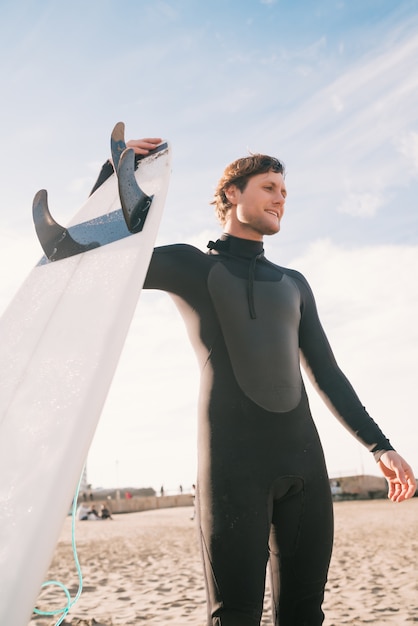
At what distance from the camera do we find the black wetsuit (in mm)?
1524

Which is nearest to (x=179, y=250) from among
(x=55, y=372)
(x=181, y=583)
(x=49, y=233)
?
(x=49, y=233)

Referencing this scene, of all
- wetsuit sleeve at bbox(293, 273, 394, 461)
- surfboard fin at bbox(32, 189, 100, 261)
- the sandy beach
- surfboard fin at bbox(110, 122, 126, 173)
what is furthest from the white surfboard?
the sandy beach

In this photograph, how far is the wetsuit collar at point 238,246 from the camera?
2109mm

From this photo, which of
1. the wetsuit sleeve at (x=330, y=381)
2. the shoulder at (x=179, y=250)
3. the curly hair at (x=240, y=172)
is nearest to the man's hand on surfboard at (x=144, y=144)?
the curly hair at (x=240, y=172)

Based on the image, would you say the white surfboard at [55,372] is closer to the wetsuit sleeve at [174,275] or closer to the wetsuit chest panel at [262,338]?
the wetsuit sleeve at [174,275]

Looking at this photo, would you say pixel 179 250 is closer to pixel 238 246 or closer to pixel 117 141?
pixel 238 246

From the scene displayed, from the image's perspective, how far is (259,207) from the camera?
82.6 inches

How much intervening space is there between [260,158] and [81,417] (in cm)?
151

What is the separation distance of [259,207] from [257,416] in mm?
852

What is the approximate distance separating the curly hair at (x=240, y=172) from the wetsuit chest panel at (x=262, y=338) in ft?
1.30

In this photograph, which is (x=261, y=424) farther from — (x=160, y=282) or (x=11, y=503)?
(x=11, y=503)

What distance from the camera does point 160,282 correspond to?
1915 mm

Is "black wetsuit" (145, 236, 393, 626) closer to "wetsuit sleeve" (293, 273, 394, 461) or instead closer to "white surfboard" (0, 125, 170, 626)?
"wetsuit sleeve" (293, 273, 394, 461)

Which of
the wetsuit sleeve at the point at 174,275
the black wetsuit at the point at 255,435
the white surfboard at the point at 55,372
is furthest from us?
the wetsuit sleeve at the point at 174,275
